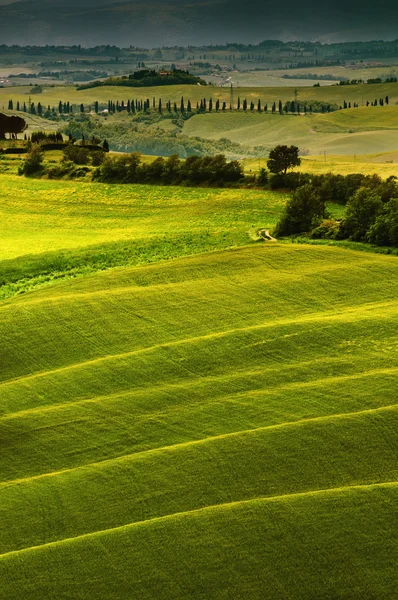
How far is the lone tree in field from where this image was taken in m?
119

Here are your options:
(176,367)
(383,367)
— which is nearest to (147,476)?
(176,367)

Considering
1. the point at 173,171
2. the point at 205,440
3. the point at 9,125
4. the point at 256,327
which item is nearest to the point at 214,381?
the point at 205,440

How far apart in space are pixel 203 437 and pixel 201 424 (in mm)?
1483

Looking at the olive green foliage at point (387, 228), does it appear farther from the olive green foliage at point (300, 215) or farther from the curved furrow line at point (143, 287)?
the olive green foliage at point (300, 215)

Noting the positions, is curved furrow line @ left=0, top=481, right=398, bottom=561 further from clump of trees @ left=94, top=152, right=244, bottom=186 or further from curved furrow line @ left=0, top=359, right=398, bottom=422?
clump of trees @ left=94, top=152, right=244, bottom=186

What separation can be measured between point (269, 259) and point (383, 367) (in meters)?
25.7

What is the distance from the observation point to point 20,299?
3088 inches

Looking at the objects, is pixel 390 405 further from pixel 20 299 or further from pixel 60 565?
pixel 20 299

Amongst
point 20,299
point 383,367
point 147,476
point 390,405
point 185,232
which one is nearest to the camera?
point 147,476

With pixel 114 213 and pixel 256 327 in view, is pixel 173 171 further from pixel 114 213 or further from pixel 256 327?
pixel 256 327

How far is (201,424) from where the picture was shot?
178 feet

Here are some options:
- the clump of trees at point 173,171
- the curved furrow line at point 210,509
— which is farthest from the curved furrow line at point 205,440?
the clump of trees at point 173,171

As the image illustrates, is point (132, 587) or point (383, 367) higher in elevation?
point (383, 367)

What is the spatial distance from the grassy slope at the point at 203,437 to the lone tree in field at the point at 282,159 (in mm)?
41701
